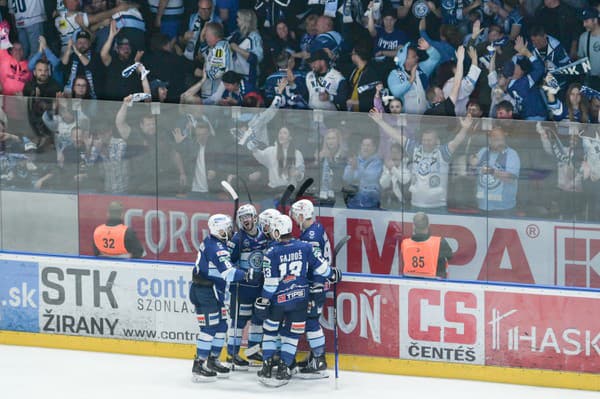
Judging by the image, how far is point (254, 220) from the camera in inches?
411

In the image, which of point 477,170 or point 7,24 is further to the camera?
point 7,24

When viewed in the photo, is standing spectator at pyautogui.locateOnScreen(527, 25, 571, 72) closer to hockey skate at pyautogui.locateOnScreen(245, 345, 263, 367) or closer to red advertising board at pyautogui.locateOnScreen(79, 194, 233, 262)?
red advertising board at pyautogui.locateOnScreen(79, 194, 233, 262)

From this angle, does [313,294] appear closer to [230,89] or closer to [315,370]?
[315,370]

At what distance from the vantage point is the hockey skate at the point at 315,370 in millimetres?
10305

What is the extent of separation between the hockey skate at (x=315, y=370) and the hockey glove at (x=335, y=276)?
0.55 metres

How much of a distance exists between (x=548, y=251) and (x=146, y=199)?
3054 millimetres

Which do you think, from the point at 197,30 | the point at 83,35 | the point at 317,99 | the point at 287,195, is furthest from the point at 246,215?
the point at 83,35

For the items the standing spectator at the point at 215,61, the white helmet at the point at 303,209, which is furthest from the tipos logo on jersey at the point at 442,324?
the standing spectator at the point at 215,61

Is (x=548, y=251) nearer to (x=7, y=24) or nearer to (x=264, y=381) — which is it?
(x=264, y=381)

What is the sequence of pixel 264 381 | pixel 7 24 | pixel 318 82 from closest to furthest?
pixel 264 381, pixel 318 82, pixel 7 24

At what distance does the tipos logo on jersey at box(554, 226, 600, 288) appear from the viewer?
10.3 m

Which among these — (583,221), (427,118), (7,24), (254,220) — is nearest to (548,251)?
(583,221)

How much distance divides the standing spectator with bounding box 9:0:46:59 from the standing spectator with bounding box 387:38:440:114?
3275 millimetres

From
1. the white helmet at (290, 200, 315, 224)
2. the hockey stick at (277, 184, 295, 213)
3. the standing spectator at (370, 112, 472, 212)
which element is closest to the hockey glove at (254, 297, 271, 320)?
the white helmet at (290, 200, 315, 224)
